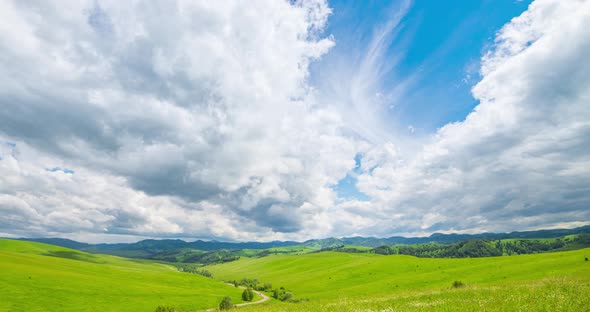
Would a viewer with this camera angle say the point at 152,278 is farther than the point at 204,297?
Yes

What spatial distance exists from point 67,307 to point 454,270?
4018 inches

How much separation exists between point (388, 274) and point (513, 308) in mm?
A: 111406

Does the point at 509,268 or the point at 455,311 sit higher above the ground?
the point at 455,311

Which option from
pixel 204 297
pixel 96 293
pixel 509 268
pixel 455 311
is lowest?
pixel 204 297

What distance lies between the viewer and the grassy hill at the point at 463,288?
13648 mm

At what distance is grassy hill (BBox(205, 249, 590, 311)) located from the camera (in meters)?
13.6

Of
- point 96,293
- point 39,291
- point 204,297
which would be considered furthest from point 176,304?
point 39,291

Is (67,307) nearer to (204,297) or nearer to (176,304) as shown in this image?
(176,304)

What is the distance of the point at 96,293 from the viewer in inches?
2955

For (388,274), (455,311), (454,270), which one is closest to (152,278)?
(388,274)

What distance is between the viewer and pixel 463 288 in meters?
22.6

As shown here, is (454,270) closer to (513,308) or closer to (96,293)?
(513,308)

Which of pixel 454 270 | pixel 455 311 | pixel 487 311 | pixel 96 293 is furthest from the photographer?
pixel 454 270

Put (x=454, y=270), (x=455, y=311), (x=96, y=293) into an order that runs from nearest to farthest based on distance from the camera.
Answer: (x=455, y=311) < (x=96, y=293) < (x=454, y=270)
